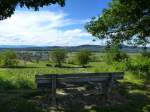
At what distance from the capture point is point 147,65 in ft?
79.4

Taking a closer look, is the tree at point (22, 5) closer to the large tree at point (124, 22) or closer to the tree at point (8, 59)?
the large tree at point (124, 22)

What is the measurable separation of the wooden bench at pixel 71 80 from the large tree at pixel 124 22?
6656 millimetres

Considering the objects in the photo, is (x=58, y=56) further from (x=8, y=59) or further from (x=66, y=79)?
(x=66, y=79)

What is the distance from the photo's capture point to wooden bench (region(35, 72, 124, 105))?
12.1 meters

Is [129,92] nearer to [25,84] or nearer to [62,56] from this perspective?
[25,84]

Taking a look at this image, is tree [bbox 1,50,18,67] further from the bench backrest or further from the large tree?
the bench backrest

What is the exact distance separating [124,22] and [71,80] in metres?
8.84

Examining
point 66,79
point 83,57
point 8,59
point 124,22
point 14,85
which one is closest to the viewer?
point 66,79

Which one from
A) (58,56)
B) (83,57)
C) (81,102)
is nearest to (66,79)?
(81,102)

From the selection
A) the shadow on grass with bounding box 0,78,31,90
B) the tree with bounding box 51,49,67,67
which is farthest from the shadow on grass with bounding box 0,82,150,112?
the tree with bounding box 51,49,67,67

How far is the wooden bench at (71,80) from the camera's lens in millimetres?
12078

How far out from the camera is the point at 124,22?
20281 millimetres

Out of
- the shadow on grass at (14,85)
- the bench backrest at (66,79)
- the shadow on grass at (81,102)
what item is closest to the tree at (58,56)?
the shadow on grass at (14,85)

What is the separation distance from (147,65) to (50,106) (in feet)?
45.3
